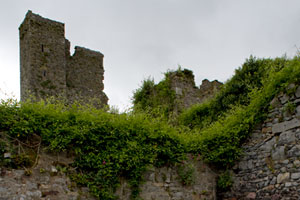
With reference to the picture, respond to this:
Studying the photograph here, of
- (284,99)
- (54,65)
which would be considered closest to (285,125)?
(284,99)

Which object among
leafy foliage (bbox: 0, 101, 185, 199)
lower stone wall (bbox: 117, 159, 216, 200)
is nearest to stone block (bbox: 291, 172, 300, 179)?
lower stone wall (bbox: 117, 159, 216, 200)

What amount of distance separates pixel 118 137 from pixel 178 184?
6.22ft

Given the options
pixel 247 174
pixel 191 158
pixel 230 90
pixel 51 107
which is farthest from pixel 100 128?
pixel 230 90

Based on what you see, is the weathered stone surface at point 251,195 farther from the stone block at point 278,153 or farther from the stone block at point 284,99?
the stone block at point 284,99

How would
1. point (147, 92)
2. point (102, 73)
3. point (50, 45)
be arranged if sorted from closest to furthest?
point (147, 92) → point (50, 45) → point (102, 73)

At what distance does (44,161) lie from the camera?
6355mm

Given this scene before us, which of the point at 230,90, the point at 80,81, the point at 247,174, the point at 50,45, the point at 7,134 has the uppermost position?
the point at 50,45

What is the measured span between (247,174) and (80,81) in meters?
10.4

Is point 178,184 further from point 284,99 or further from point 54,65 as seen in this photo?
point 54,65

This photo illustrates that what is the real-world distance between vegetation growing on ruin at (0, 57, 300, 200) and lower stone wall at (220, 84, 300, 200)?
24 cm

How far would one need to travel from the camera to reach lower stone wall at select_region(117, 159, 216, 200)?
24.1ft

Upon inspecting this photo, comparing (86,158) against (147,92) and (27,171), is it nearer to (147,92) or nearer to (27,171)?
(27,171)

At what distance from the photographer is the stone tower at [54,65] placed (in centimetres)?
1478

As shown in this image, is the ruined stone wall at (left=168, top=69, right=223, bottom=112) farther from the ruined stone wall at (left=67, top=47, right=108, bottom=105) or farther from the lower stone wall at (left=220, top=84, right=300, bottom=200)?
the lower stone wall at (left=220, top=84, right=300, bottom=200)
